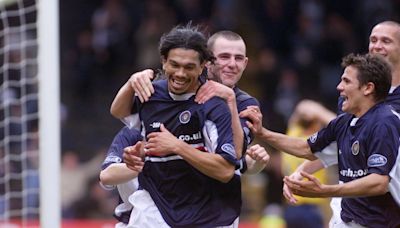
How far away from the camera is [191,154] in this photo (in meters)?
6.99

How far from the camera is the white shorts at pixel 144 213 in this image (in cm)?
734

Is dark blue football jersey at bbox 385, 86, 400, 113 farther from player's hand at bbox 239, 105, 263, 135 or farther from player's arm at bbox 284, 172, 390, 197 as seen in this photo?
player's hand at bbox 239, 105, 263, 135

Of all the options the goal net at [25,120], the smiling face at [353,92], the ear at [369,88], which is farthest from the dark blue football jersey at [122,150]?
the ear at [369,88]

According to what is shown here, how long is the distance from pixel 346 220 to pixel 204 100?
4.12 feet

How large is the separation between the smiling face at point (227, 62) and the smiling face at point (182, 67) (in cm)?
68

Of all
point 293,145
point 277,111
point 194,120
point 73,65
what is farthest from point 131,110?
point 73,65

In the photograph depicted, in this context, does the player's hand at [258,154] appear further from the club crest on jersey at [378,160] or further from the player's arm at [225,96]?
the club crest on jersey at [378,160]

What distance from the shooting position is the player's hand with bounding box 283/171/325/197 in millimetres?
7137

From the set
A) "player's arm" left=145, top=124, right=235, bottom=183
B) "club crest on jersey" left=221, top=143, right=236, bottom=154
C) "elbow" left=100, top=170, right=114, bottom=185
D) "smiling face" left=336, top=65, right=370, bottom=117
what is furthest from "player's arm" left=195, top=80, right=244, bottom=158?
"elbow" left=100, top=170, right=114, bottom=185

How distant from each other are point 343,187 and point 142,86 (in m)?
1.31

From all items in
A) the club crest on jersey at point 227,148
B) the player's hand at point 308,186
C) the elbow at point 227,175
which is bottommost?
the player's hand at point 308,186

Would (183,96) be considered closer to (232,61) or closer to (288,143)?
(232,61)

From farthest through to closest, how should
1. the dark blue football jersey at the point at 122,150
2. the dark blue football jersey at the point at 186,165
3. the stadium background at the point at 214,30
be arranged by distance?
the stadium background at the point at 214,30 < the dark blue football jersey at the point at 122,150 < the dark blue football jersey at the point at 186,165

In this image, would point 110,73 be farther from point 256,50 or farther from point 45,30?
point 45,30
